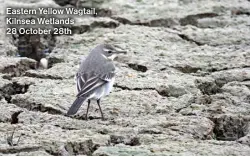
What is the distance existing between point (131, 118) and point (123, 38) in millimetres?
2167

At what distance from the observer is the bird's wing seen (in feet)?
16.5

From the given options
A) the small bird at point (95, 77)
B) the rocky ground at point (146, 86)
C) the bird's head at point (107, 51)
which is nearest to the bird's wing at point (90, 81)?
the small bird at point (95, 77)

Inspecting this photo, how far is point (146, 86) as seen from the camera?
5695 mm

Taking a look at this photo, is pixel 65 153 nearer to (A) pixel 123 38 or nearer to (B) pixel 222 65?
(B) pixel 222 65

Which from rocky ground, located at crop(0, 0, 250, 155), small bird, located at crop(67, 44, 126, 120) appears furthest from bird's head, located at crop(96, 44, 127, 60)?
rocky ground, located at crop(0, 0, 250, 155)

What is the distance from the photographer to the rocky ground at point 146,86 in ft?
14.5

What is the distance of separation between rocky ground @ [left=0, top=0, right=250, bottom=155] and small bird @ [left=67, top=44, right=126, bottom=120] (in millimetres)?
151

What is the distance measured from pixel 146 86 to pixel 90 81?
2.37ft

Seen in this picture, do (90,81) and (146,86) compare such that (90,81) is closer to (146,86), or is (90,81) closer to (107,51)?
(107,51)

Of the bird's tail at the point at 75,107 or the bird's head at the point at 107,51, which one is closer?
the bird's tail at the point at 75,107

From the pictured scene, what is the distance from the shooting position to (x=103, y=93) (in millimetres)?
5129

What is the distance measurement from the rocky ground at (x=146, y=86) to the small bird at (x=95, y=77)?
6.0 inches

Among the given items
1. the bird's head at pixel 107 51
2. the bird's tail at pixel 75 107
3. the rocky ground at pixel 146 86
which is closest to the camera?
the rocky ground at pixel 146 86

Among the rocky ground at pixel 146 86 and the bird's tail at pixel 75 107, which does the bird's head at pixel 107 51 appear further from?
the bird's tail at pixel 75 107
